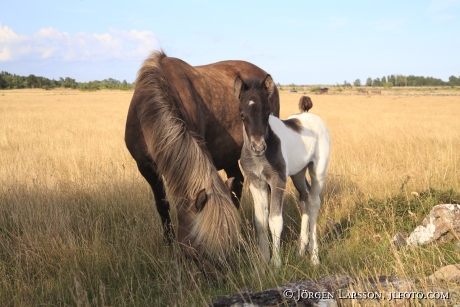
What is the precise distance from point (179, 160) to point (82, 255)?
1672mm

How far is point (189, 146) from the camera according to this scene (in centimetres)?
388

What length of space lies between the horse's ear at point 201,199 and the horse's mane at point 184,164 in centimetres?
4

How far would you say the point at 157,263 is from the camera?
14.4 feet

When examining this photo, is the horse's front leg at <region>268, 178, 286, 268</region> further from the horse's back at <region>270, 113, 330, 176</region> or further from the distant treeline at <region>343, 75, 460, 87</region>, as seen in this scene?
the distant treeline at <region>343, 75, 460, 87</region>

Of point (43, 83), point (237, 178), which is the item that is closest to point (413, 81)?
point (43, 83)

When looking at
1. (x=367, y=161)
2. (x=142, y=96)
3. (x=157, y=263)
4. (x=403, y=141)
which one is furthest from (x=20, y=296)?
(x=403, y=141)

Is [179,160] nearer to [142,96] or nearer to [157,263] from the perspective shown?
[142,96]

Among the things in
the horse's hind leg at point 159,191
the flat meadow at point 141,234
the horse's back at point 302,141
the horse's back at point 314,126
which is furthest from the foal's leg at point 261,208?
the horse's back at point 314,126

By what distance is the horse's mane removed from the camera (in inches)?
140

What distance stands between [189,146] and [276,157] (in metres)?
1.09

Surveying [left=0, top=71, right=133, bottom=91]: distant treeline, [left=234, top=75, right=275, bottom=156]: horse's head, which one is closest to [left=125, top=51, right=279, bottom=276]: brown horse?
[left=234, top=75, right=275, bottom=156]: horse's head

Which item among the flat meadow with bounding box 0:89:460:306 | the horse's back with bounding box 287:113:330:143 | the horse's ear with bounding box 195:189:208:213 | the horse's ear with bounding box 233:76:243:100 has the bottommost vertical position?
the flat meadow with bounding box 0:89:460:306

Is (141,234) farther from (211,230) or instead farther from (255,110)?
(255,110)

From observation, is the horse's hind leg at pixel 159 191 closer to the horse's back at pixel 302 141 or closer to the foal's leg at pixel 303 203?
the horse's back at pixel 302 141
